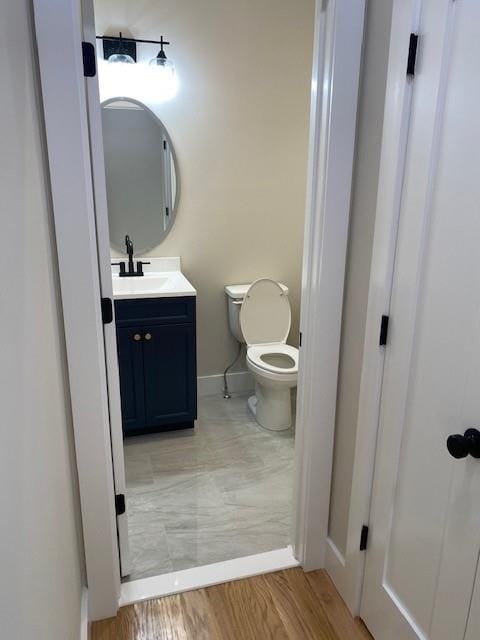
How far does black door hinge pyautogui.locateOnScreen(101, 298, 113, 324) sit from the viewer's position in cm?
146

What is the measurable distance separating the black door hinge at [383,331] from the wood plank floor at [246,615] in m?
1.00

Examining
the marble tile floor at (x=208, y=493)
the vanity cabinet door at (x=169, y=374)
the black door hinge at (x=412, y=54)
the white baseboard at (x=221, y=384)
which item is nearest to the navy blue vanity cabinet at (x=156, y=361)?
the vanity cabinet door at (x=169, y=374)

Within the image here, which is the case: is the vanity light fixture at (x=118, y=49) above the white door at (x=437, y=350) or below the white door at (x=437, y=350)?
above

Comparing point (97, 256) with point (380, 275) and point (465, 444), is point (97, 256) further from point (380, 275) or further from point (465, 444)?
point (465, 444)

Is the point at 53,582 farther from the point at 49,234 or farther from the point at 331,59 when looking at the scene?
the point at 331,59

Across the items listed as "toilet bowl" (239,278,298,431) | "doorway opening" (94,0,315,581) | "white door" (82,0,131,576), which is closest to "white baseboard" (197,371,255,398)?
"doorway opening" (94,0,315,581)

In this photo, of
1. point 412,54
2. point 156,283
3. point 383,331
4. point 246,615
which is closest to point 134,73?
point 156,283

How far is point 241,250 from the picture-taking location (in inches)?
123

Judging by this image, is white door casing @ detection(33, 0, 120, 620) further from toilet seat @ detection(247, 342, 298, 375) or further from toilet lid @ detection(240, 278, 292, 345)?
toilet lid @ detection(240, 278, 292, 345)

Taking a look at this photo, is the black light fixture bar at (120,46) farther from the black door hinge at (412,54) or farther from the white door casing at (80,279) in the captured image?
the black door hinge at (412,54)

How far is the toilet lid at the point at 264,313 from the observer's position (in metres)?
2.99

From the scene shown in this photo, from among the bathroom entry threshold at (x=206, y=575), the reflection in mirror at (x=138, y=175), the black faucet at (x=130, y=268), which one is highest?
the reflection in mirror at (x=138, y=175)

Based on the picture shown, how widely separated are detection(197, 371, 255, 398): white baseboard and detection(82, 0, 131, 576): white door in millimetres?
1617

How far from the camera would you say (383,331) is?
1378 mm
